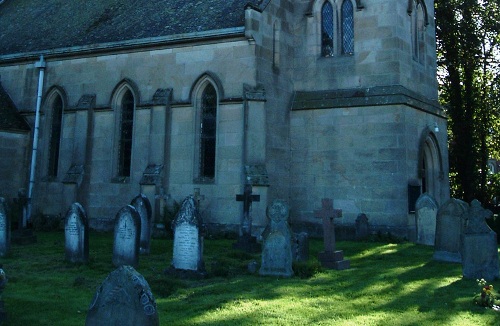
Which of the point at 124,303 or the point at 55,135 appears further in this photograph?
the point at 55,135

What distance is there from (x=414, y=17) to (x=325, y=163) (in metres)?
7.35

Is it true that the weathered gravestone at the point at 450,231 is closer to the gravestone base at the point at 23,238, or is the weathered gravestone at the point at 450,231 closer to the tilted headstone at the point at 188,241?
the tilted headstone at the point at 188,241

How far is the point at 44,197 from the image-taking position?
808 inches

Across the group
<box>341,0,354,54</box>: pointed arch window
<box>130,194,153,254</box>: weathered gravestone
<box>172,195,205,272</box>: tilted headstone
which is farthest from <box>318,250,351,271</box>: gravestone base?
<box>341,0,354,54</box>: pointed arch window

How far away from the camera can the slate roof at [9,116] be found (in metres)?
20.6

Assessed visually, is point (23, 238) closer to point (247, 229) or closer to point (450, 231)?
point (247, 229)

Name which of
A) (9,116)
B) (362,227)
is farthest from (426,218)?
(9,116)

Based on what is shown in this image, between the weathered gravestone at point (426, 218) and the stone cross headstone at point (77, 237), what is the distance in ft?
31.4

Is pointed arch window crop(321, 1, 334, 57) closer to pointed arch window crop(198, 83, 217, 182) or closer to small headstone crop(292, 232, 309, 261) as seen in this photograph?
pointed arch window crop(198, 83, 217, 182)

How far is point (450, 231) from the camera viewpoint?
38.8 feet

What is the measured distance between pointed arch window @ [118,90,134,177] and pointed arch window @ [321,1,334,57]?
314 inches

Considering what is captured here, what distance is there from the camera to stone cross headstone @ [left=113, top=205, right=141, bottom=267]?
36.0 feet

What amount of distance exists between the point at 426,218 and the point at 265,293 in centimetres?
798

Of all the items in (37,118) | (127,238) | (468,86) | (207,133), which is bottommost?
(127,238)
